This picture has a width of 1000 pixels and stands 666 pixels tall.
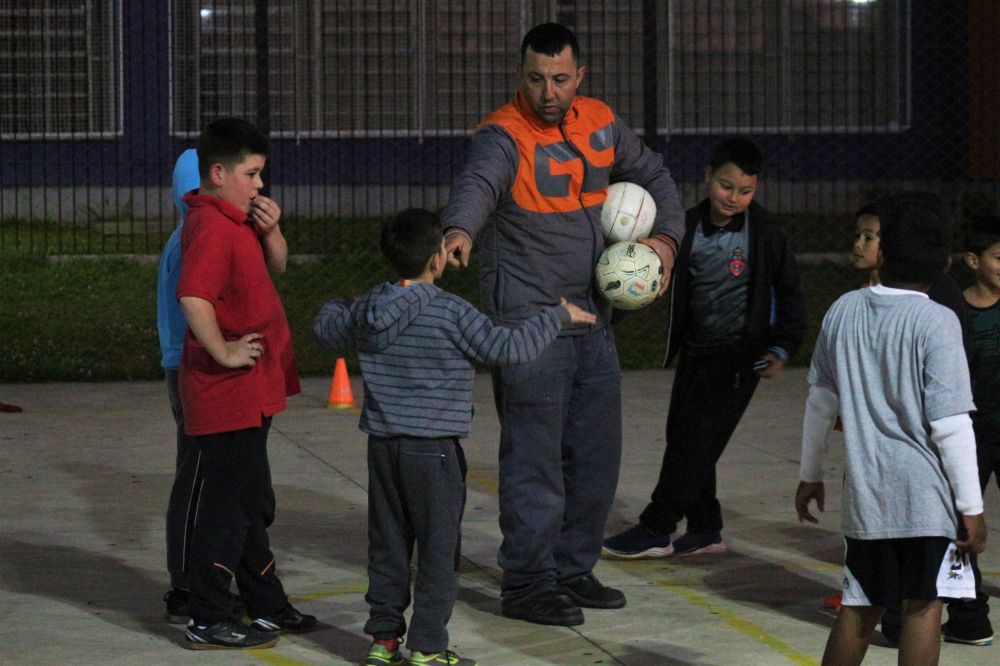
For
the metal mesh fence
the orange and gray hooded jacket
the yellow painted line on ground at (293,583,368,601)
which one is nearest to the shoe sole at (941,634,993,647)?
A: the orange and gray hooded jacket

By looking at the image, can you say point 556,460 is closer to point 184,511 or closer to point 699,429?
point 699,429

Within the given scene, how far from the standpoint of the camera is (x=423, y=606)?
204 inches

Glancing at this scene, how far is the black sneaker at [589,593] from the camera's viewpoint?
19.8ft

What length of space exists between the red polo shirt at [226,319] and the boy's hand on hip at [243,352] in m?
0.05

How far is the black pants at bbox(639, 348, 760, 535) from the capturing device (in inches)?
267

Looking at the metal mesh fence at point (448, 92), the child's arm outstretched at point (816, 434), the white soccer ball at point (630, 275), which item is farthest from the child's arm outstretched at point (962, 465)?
the metal mesh fence at point (448, 92)

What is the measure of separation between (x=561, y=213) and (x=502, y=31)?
1308 cm

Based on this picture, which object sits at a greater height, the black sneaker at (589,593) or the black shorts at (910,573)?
the black shorts at (910,573)

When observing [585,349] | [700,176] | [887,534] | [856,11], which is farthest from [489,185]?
[856,11]

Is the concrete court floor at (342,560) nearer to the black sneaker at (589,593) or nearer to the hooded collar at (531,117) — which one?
the black sneaker at (589,593)

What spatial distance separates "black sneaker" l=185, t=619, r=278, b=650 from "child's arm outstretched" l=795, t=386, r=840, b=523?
6.25 ft

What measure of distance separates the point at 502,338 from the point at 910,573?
4.60ft

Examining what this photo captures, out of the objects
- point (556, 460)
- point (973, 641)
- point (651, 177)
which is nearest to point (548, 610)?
point (556, 460)

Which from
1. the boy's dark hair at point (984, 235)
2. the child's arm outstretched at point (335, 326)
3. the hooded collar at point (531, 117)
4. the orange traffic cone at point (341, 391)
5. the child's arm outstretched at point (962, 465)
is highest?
the hooded collar at point (531, 117)
